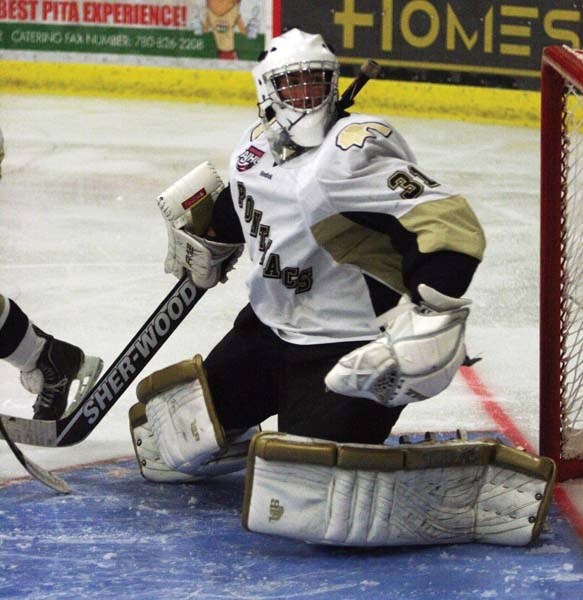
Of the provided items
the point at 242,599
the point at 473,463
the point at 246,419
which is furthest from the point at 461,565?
the point at 246,419

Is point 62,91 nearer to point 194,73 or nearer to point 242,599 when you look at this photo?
point 194,73

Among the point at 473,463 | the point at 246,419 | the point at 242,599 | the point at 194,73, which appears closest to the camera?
the point at 242,599

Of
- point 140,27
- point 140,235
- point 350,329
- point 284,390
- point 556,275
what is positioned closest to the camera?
point 350,329

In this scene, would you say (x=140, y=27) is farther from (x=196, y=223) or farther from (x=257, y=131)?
(x=257, y=131)

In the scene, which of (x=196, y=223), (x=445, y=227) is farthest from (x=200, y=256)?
(x=445, y=227)

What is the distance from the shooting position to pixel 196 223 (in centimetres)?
301

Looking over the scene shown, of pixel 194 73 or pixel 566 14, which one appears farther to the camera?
pixel 194 73

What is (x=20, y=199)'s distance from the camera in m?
5.41

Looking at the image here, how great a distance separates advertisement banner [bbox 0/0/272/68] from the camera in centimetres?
705

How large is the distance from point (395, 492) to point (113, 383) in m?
0.74

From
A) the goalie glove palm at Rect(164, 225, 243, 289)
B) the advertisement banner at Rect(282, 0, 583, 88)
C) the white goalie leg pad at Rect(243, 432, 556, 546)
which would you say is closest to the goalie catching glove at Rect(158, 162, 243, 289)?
the goalie glove palm at Rect(164, 225, 243, 289)

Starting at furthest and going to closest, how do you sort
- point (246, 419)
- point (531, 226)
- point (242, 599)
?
point (531, 226) → point (246, 419) → point (242, 599)

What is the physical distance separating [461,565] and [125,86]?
16.5 feet

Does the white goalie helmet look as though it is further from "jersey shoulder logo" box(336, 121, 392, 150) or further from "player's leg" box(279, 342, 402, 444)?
"player's leg" box(279, 342, 402, 444)
